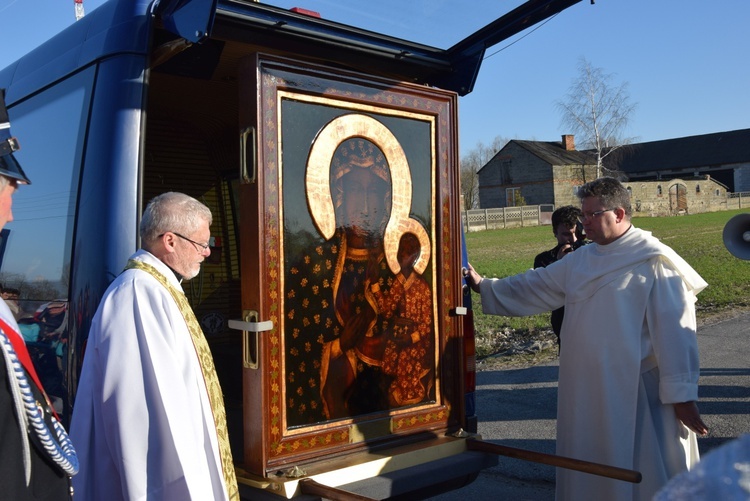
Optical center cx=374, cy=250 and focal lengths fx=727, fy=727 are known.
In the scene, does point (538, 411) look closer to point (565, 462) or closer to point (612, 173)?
point (565, 462)

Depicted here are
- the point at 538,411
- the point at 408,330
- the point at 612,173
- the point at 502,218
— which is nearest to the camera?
the point at 408,330

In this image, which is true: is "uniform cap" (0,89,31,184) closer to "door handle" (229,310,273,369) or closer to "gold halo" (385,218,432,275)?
"door handle" (229,310,273,369)

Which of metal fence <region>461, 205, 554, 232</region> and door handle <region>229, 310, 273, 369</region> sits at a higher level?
metal fence <region>461, 205, 554, 232</region>

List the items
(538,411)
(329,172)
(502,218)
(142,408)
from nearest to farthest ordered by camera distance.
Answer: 1. (142,408)
2. (329,172)
3. (538,411)
4. (502,218)

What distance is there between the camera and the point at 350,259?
144 inches

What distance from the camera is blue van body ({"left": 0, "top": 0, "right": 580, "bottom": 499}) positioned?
125 inches

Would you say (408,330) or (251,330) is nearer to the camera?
(251,330)

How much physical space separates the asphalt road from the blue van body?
152cm

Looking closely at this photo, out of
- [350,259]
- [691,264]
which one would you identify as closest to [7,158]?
[350,259]

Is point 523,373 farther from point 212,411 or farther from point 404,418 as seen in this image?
point 212,411

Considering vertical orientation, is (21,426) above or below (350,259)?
below

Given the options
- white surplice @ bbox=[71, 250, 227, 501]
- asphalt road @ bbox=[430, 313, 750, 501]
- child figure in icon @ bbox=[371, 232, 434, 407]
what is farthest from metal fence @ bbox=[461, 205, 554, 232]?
white surplice @ bbox=[71, 250, 227, 501]

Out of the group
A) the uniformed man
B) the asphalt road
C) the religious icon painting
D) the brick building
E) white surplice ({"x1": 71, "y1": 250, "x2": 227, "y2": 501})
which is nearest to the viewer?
the uniformed man

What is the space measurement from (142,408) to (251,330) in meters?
0.75
